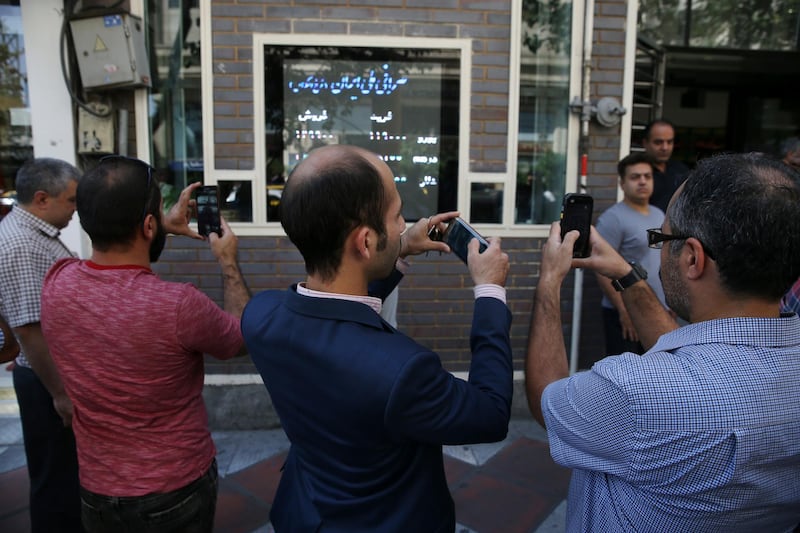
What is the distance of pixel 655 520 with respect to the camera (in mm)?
1145

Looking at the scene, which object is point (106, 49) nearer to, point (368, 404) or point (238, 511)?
point (238, 511)

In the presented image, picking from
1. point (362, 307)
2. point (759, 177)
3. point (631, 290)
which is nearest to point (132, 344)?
point (362, 307)

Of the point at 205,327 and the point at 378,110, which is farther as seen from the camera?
the point at 378,110

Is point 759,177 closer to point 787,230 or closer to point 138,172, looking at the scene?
point 787,230

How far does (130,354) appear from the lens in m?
1.75

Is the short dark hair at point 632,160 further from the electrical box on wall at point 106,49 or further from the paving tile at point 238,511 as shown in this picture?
the electrical box on wall at point 106,49

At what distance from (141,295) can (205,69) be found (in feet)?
8.92

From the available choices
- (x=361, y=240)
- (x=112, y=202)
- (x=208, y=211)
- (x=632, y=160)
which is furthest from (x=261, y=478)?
(x=632, y=160)

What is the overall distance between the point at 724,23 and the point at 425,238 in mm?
5812

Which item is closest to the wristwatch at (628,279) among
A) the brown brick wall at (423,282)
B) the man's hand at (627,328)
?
the man's hand at (627,328)

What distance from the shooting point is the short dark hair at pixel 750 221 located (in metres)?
1.10

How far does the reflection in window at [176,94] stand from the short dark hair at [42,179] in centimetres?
153

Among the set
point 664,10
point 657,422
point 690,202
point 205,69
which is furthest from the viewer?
point 664,10

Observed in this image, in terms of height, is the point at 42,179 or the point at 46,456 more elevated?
the point at 42,179
